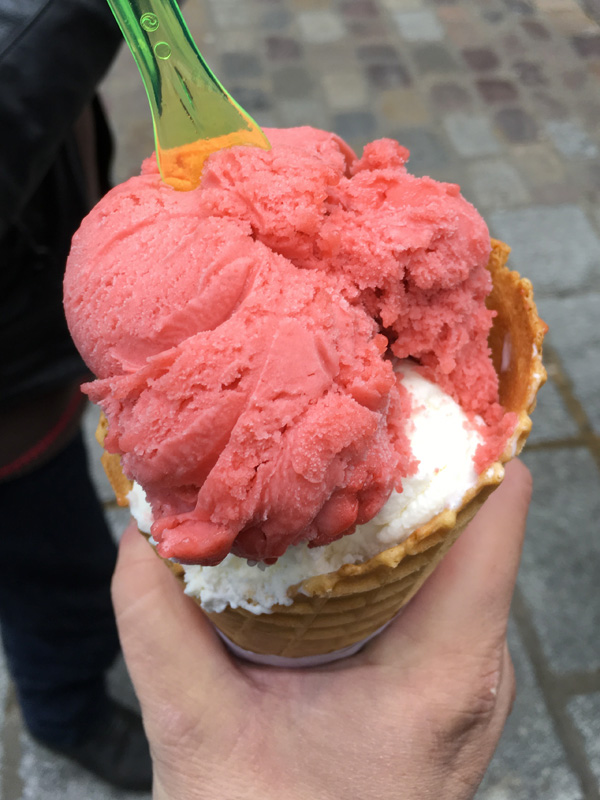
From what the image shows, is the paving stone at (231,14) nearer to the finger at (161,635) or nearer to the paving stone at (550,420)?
the paving stone at (550,420)

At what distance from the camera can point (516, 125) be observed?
3869 mm

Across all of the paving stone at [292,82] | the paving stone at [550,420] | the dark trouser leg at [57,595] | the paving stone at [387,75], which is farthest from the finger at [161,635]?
the paving stone at [387,75]

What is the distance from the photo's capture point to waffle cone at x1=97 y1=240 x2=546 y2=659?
111cm

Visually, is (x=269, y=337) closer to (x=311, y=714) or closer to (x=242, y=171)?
(x=242, y=171)

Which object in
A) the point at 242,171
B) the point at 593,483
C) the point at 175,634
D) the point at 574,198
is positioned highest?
the point at 242,171

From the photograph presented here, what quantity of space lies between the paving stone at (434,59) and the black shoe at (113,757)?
401cm

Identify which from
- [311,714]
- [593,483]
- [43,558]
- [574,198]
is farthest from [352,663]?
[574,198]

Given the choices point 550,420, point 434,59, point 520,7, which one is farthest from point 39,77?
point 520,7

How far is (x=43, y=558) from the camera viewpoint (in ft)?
6.48

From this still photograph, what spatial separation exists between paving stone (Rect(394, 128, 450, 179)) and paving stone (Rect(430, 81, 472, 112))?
28cm

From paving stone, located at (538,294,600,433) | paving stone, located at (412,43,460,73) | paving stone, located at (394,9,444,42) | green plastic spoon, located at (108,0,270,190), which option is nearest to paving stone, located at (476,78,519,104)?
paving stone, located at (412,43,460,73)

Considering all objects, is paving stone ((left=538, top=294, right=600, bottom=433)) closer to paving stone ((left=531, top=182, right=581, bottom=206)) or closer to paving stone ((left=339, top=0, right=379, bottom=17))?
paving stone ((left=531, top=182, right=581, bottom=206))

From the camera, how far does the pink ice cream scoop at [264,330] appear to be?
0.92 metres

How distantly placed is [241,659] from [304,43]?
13.3 feet
